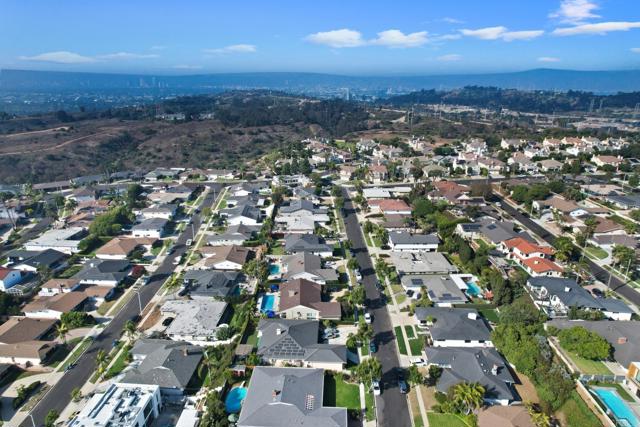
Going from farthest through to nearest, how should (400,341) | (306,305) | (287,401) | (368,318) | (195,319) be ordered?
1. (306,305)
2. (368,318)
3. (195,319)
4. (400,341)
5. (287,401)

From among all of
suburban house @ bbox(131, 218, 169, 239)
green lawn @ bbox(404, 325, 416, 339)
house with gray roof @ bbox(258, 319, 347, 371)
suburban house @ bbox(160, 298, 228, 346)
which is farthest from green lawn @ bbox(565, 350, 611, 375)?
suburban house @ bbox(131, 218, 169, 239)

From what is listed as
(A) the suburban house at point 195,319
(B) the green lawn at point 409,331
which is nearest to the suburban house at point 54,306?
(A) the suburban house at point 195,319

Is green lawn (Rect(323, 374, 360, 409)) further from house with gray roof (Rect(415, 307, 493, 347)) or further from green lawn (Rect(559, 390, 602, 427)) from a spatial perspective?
green lawn (Rect(559, 390, 602, 427))

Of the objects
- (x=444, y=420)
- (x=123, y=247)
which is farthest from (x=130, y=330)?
(x=444, y=420)

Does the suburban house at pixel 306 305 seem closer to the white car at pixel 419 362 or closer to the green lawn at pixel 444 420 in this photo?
the white car at pixel 419 362

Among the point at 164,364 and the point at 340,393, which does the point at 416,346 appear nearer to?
the point at 340,393

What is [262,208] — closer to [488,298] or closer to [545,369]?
[488,298]
